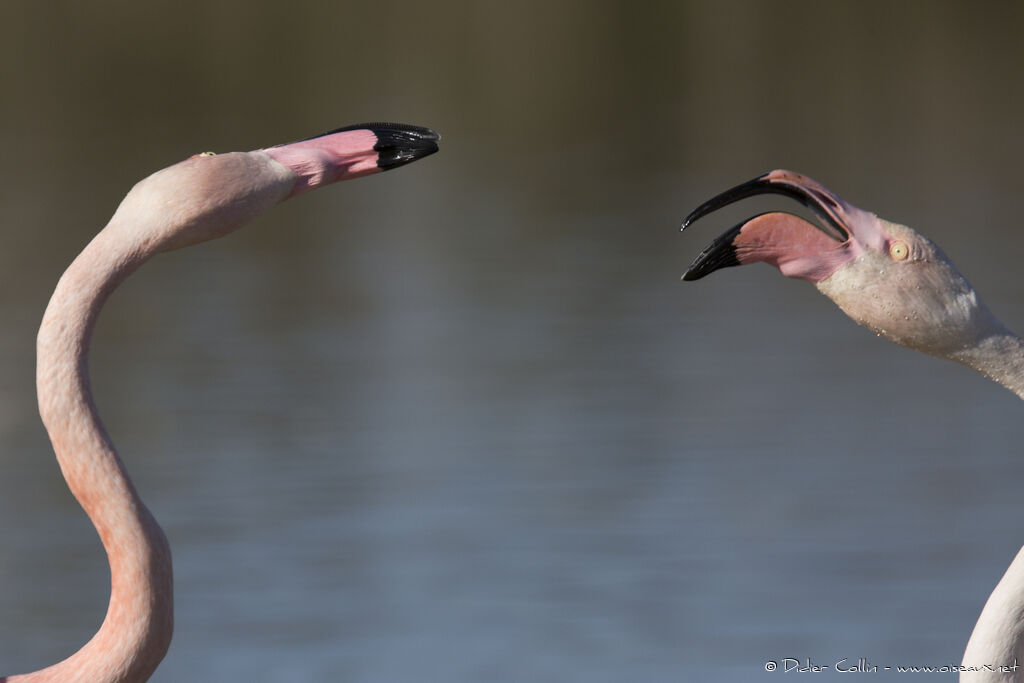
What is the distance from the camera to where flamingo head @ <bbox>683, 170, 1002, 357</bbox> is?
291 cm

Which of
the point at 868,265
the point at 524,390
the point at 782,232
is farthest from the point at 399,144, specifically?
the point at 524,390

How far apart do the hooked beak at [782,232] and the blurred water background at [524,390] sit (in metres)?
4.32

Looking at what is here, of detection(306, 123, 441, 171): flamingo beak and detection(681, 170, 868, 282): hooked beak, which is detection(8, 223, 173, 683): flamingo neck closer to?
detection(306, 123, 441, 171): flamingo beak

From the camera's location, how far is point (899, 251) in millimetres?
2930

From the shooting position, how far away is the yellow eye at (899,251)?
2926mm

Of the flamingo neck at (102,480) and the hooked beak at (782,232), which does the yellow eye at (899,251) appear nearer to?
the hooked beak at (782,232)

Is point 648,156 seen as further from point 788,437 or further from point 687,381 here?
point 788,437

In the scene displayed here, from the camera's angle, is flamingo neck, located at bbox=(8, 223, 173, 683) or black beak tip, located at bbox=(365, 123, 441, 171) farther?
black beak tip, located at bbox=(365, 123, 441, 171)

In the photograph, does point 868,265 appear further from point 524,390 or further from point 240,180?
point 524,390

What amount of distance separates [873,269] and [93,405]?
4.30 ft

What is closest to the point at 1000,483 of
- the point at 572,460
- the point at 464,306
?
the point at 572,460

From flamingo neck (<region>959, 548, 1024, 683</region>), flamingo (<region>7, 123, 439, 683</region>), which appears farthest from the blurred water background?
flamingo (<region>7, 123, 439, 683</region>)

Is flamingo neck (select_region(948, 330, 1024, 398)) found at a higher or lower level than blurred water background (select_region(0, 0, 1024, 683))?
higher

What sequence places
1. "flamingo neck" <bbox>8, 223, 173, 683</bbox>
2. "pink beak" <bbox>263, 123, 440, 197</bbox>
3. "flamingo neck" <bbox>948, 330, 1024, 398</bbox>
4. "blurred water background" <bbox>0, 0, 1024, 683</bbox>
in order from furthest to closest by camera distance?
"blurred water background" <bbox>0, 0, 1024, 683</bbox> < "pink beak" <bbox>263, 123, 440, 197</bbox> < "flamingo neck" <bbox>948, 330, 1024, 398</bbox> < "flamingo neck" <bbox>8, 223, 173, 683</bbox>
